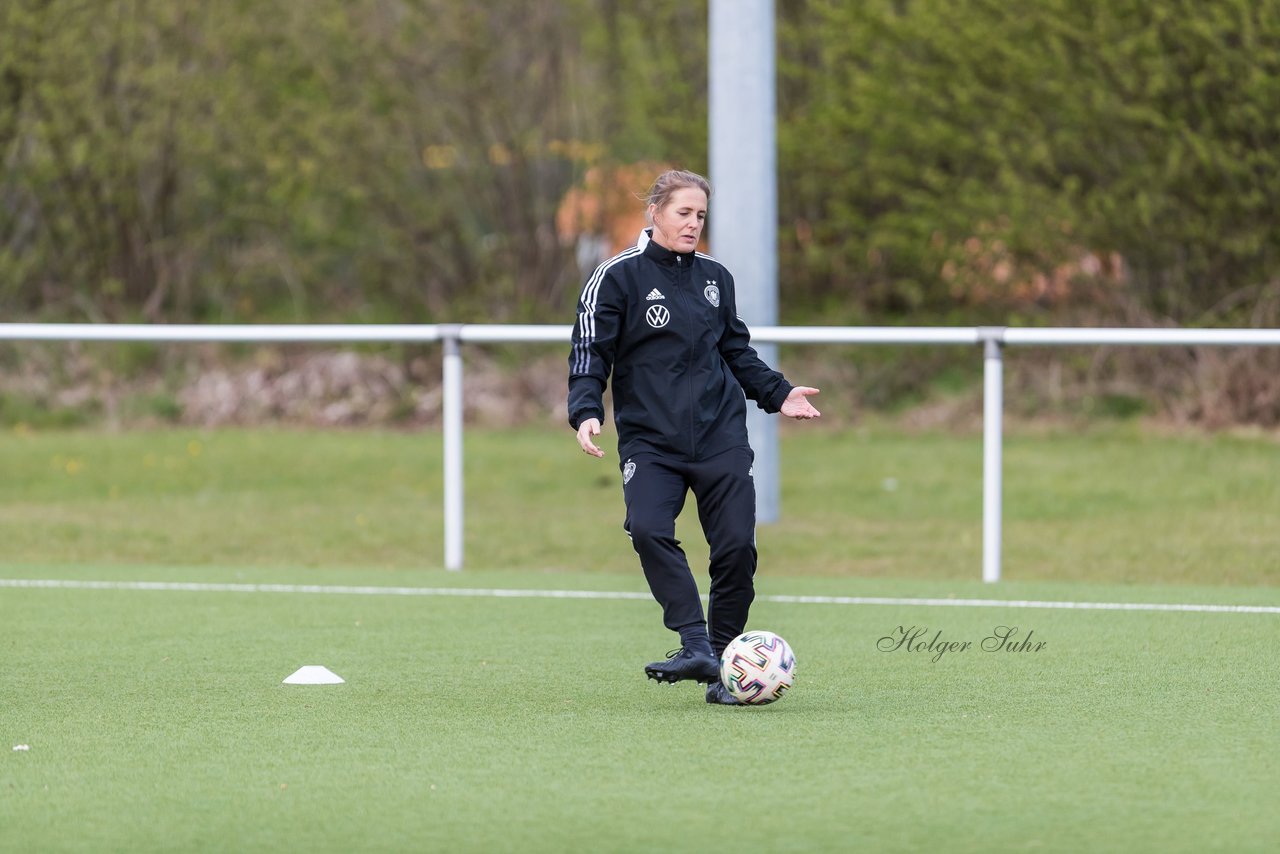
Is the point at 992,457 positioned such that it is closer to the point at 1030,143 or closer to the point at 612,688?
the point at 612,688

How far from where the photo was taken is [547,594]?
30.5 feet

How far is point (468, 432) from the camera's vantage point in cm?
1728

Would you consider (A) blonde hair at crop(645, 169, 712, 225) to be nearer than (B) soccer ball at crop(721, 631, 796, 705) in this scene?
No

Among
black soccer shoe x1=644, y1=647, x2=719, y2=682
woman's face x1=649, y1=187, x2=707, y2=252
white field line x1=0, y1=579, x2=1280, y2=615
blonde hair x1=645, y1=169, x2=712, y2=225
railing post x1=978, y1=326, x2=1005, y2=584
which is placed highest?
blonde hair x1=645, y1=169, x2=712, y2=225

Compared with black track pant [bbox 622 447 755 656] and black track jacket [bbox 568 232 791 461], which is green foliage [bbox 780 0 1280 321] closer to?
black track jacket [bbox 568 232 791 461]

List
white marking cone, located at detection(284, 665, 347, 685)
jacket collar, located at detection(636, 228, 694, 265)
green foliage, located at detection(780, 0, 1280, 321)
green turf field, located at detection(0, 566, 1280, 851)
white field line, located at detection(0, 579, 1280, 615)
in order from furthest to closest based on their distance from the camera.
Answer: green foliage, located at detection(780, 0, 1280, 321), white field line, located at detection(0, 579, 1280, 615), white marking cone, located at detection(284, 665, 347, 685), jacket collar, located at detection(636, 228, 694, 265), green turf field, located at detection(0, 566, 1280, 851)

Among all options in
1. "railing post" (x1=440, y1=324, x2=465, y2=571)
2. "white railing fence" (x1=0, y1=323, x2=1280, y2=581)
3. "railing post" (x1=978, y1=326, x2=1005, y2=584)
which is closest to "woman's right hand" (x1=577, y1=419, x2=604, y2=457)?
"white railing fence" (x1=0, y1=323, x2=1280, y2=581)

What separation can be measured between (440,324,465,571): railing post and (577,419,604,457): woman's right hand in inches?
152

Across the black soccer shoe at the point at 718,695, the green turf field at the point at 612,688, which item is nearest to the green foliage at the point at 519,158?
the green turf field at the point at 612,688

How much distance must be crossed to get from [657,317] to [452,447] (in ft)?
13.2

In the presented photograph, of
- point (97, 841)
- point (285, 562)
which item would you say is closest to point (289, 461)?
point (285, 562)

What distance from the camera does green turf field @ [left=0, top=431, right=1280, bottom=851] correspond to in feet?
15.4

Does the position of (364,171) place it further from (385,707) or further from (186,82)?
(385,707)
